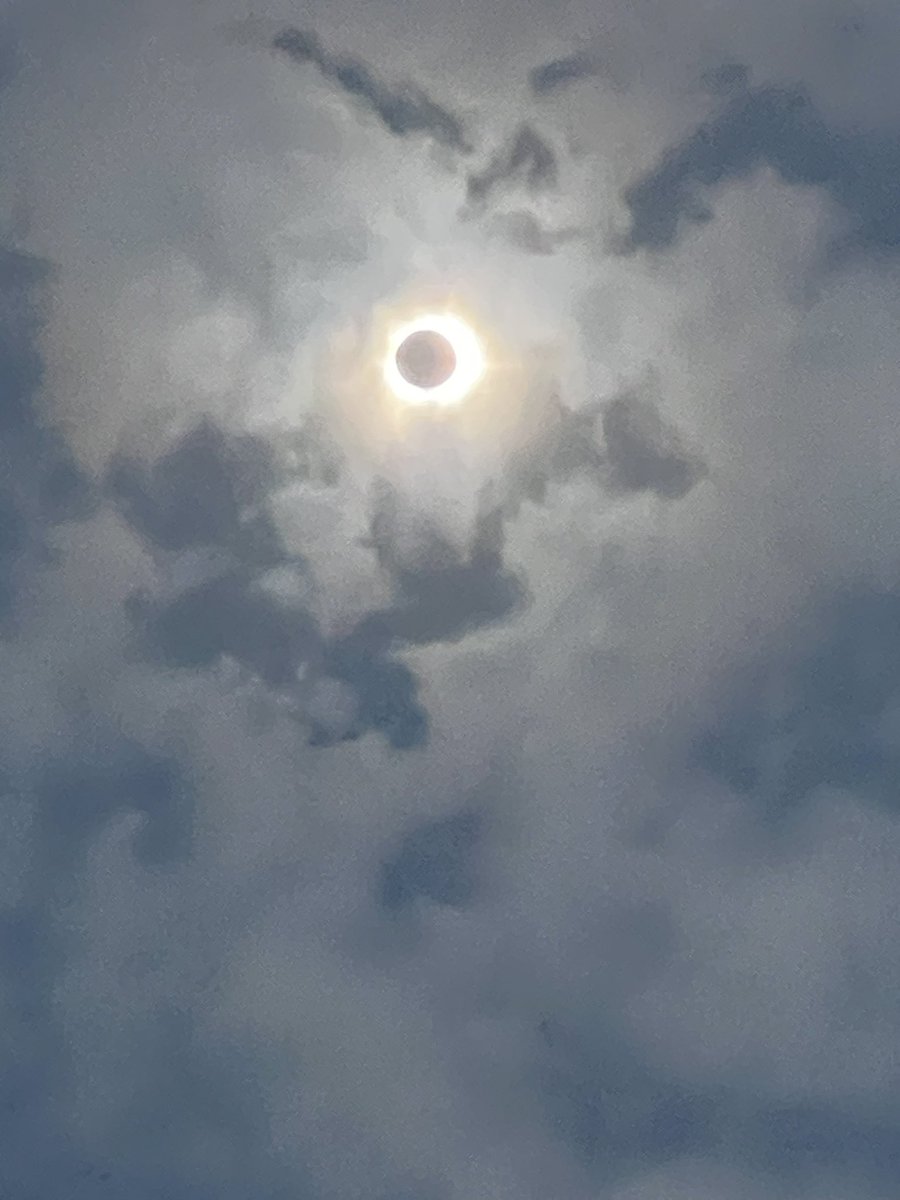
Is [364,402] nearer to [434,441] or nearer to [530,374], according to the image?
[434,441]

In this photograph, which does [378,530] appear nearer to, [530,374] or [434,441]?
[434,441]

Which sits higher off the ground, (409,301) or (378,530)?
(409,301)

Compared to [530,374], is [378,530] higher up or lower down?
lower down

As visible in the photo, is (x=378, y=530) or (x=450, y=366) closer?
(x=450, y=366)

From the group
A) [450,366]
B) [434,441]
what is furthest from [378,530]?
[450,366]

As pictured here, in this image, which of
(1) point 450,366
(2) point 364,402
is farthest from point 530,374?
(2) point 364,402

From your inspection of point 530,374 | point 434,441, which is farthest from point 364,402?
point 530,374
